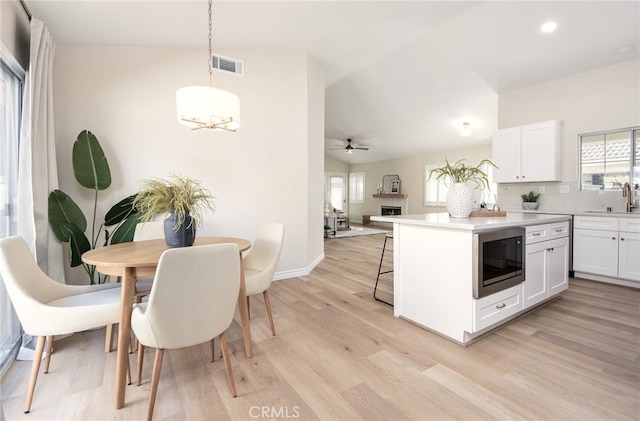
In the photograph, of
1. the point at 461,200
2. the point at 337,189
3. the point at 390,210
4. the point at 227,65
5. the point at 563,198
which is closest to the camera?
the point at 461,200

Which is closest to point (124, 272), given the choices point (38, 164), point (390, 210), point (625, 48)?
point (38, 164)

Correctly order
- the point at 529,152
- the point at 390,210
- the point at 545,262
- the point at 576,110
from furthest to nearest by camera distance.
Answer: the point at 390,210 → the point at 529,152 → the point at 576,110 → the point at 545,262

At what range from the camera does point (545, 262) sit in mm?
2738

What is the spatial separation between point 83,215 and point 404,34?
421 cm

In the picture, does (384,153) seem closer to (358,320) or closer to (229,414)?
(358,320)

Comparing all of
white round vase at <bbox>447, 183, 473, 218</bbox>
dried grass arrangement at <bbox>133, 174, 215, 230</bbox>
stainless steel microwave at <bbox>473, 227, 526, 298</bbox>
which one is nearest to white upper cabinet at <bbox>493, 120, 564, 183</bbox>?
white round vase at <bbox>447, 183, 473, 218</bbox>

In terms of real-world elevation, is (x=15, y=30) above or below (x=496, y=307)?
above

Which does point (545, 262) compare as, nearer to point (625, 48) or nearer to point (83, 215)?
point (625, 48)

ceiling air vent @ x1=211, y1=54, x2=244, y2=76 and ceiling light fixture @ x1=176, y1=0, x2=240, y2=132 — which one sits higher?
ceiling air vent @ x1=211, y1=54, x2=244, y2=76

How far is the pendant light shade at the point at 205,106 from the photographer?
2.15m

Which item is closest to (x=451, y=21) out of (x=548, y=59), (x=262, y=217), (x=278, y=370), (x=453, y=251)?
(x=548, y=59)
